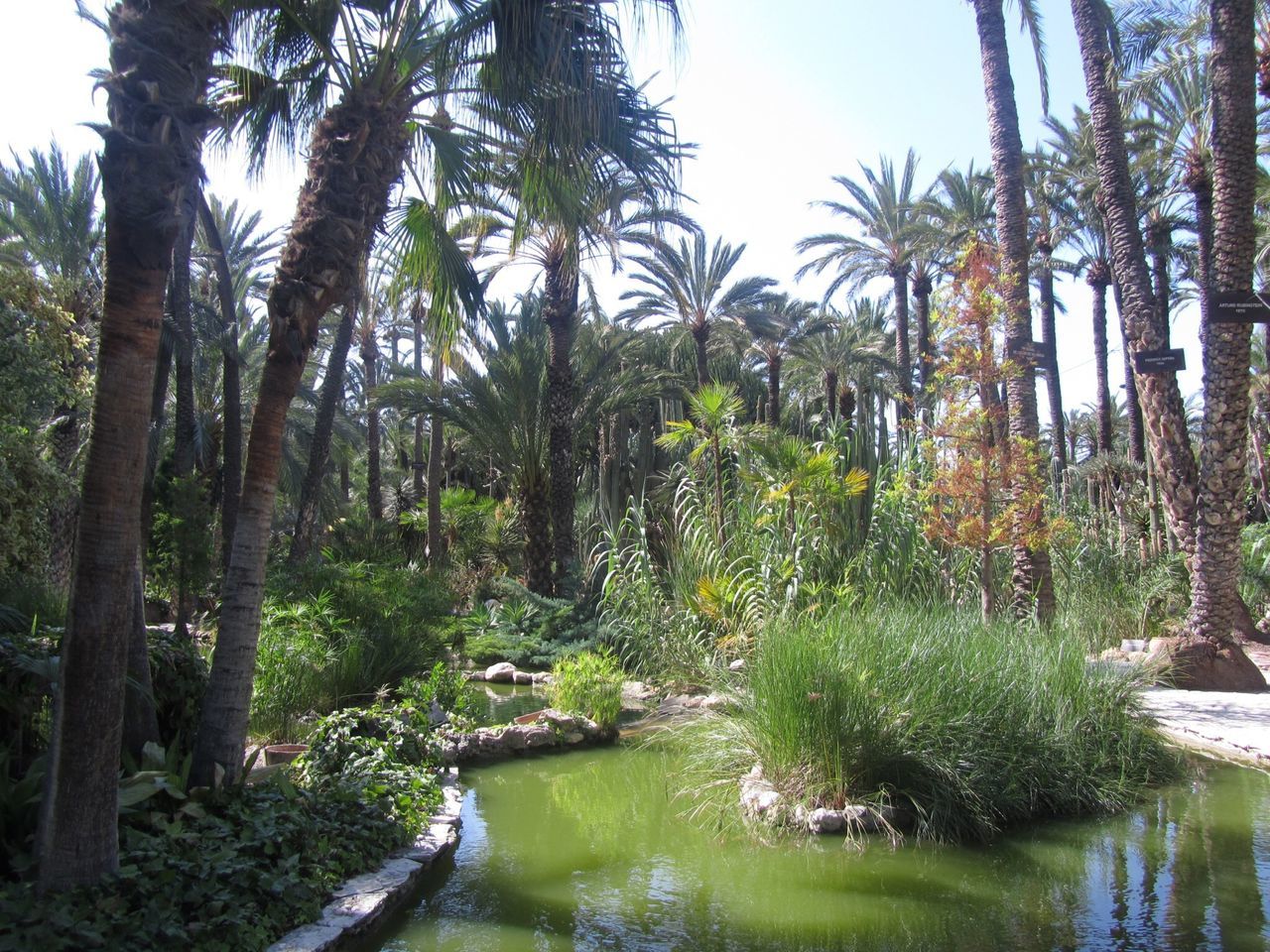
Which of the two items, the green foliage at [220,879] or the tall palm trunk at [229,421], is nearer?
the green foliage at [220,879]

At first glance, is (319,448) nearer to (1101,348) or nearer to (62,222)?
(62,222)

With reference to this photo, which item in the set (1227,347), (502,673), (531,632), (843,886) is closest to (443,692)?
(502,673)

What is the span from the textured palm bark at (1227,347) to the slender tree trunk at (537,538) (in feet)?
40.5

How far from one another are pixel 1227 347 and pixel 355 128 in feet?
36.8

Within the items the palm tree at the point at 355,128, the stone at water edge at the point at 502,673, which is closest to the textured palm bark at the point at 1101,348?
the stone at water edge at the point at 502,673

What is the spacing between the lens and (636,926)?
206 inches

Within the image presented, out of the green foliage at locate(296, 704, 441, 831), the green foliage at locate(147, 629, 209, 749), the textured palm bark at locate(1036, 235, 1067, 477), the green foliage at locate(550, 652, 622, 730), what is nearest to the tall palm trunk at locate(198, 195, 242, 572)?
the green foliage at locate(550, 652, 622, 730)

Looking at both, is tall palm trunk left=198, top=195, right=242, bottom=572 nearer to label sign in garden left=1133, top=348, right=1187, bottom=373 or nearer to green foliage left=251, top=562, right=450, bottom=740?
green foliage left=251, top=562, right=450, bottom=740

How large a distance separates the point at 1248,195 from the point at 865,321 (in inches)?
1070

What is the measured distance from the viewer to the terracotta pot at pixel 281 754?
7848 mm

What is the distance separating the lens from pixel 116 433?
4.16 metres

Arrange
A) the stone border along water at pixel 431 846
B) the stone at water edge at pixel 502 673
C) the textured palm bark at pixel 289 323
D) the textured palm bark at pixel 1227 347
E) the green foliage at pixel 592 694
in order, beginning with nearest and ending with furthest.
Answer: the stone border along water at pixel 431 846, the textured palm bark at pixel 289 323, the green foliage at pixel 592 694, the textured palm bark at pixel 1227 347, the stone at water edge at pixel 502 673

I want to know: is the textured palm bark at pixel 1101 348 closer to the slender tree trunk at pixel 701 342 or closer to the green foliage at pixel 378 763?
the slender tree trunk at pixel 701 342

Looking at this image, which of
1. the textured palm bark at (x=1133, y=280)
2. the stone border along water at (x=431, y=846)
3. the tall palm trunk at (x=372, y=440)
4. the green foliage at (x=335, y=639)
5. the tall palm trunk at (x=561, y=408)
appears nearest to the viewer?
the stone border along water at (x=431, y=846)
